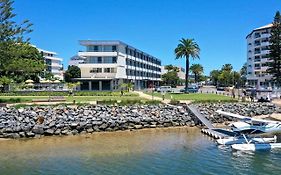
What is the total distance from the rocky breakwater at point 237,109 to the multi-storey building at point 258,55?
2424 inches

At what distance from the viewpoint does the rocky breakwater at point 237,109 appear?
47094 mm

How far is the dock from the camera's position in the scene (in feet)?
113

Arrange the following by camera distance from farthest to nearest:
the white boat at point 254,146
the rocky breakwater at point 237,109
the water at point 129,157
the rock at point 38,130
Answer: the rocky breakwater at point 237,109, the rock at point 38,130, the white boat at point 254,146, the water at point 129,157

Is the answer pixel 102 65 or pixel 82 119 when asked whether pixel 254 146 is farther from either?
pixel 102 65

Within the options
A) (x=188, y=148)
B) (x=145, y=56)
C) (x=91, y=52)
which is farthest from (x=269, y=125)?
(x=145, y=56)

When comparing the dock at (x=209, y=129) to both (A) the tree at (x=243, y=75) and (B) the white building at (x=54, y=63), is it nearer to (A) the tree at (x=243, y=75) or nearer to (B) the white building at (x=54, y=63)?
(A) the tree at (x=243, y=75)

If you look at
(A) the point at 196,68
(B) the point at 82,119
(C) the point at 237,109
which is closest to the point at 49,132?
(B) the point at 82,119

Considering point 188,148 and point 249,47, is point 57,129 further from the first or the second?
point 249,47

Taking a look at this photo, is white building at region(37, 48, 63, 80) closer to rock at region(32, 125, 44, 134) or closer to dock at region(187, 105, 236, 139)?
dock at region(187, 105, 236, 139)

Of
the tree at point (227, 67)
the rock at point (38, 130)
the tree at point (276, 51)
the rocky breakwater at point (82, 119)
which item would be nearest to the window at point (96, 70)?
the tree at point (276, 51)

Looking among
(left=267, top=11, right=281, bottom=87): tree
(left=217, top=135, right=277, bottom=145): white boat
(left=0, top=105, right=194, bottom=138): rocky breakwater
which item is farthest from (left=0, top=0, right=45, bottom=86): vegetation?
(left=267, top=11, right=281, bottom=87): tree

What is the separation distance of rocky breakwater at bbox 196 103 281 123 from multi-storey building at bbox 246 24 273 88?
202 feet

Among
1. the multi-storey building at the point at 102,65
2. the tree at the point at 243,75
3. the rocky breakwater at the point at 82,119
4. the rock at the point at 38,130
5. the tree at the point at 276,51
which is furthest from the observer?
the tree at the point at 243,75

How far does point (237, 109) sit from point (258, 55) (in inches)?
2972
